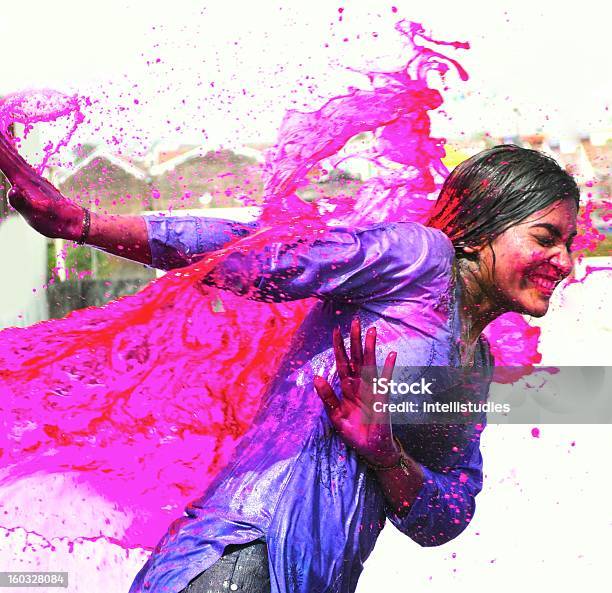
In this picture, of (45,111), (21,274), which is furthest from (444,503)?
(21,274)

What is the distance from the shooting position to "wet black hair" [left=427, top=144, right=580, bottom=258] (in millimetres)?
1498

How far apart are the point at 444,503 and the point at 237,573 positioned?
1.34 feet

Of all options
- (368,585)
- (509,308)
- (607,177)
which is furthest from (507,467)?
(509,308)

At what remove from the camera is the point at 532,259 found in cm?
148

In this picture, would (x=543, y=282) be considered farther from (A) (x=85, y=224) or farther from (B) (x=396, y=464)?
(A) (x=85, y=224)

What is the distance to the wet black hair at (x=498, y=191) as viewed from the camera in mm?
1498

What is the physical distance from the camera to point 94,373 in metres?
1.76

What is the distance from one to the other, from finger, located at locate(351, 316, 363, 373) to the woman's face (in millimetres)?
297

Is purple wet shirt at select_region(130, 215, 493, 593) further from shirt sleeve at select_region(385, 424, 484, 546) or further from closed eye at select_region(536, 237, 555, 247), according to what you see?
closed eye at select_region(536, 237, 555, 247)

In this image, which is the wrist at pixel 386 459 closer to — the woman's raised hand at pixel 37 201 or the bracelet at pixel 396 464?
the bracelet at pixel 396 464

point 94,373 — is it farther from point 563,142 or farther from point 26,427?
point 563,142

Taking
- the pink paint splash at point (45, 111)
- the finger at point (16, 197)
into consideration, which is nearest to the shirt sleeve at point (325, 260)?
the finger at point (16, 197)

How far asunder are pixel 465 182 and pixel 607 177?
61 cm

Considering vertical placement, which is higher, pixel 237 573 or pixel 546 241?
pixel 546 241
